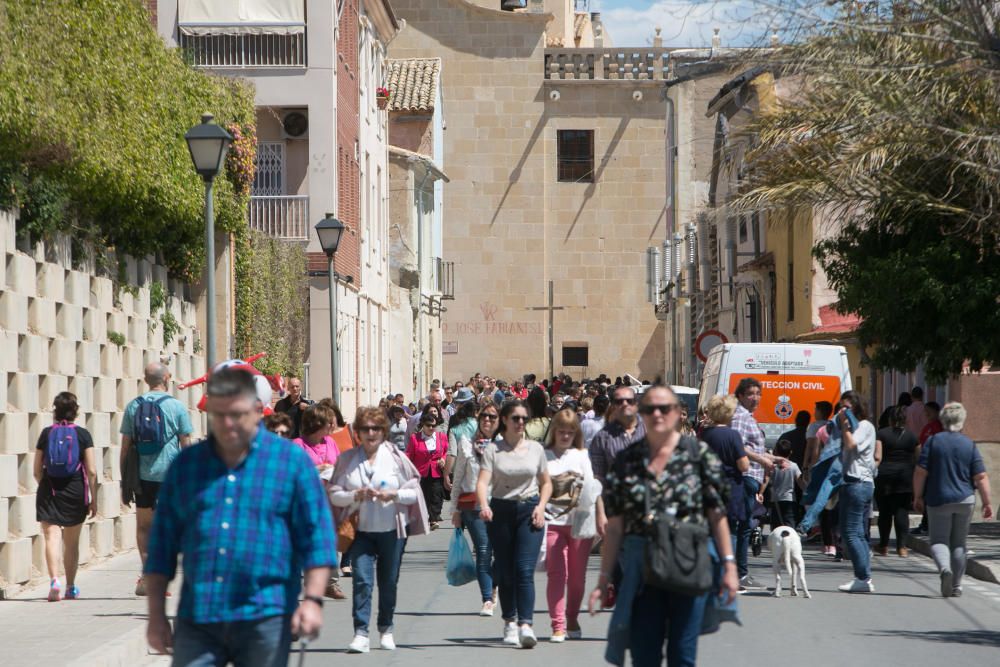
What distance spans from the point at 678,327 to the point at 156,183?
139 ft

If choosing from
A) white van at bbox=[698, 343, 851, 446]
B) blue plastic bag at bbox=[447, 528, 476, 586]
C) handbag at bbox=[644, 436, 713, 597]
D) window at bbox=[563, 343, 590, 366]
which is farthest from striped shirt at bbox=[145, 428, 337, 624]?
window at bbox=[563, 343, 590, 366]

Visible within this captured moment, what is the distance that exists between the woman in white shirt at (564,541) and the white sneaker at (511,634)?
1.23 feet

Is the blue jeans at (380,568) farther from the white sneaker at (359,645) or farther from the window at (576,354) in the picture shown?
the window at (576,354)

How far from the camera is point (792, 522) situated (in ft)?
59.2

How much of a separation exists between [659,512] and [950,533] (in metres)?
7.38

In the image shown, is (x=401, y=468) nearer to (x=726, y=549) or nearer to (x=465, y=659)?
(x=465, y=659)

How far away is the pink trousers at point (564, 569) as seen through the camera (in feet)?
37.2

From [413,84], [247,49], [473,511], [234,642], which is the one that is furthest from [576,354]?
[234,642]

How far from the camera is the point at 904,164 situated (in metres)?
19.2

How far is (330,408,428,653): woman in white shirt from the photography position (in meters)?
10.8

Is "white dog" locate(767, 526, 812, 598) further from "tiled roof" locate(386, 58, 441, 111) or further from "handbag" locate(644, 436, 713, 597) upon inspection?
"tiled roof" locate(386, 58, 441, 111)

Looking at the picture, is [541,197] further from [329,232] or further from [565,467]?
[565,467]

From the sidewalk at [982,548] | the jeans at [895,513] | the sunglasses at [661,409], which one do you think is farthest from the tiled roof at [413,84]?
the sunglasses at [661,409]

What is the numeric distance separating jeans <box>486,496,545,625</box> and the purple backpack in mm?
3462
